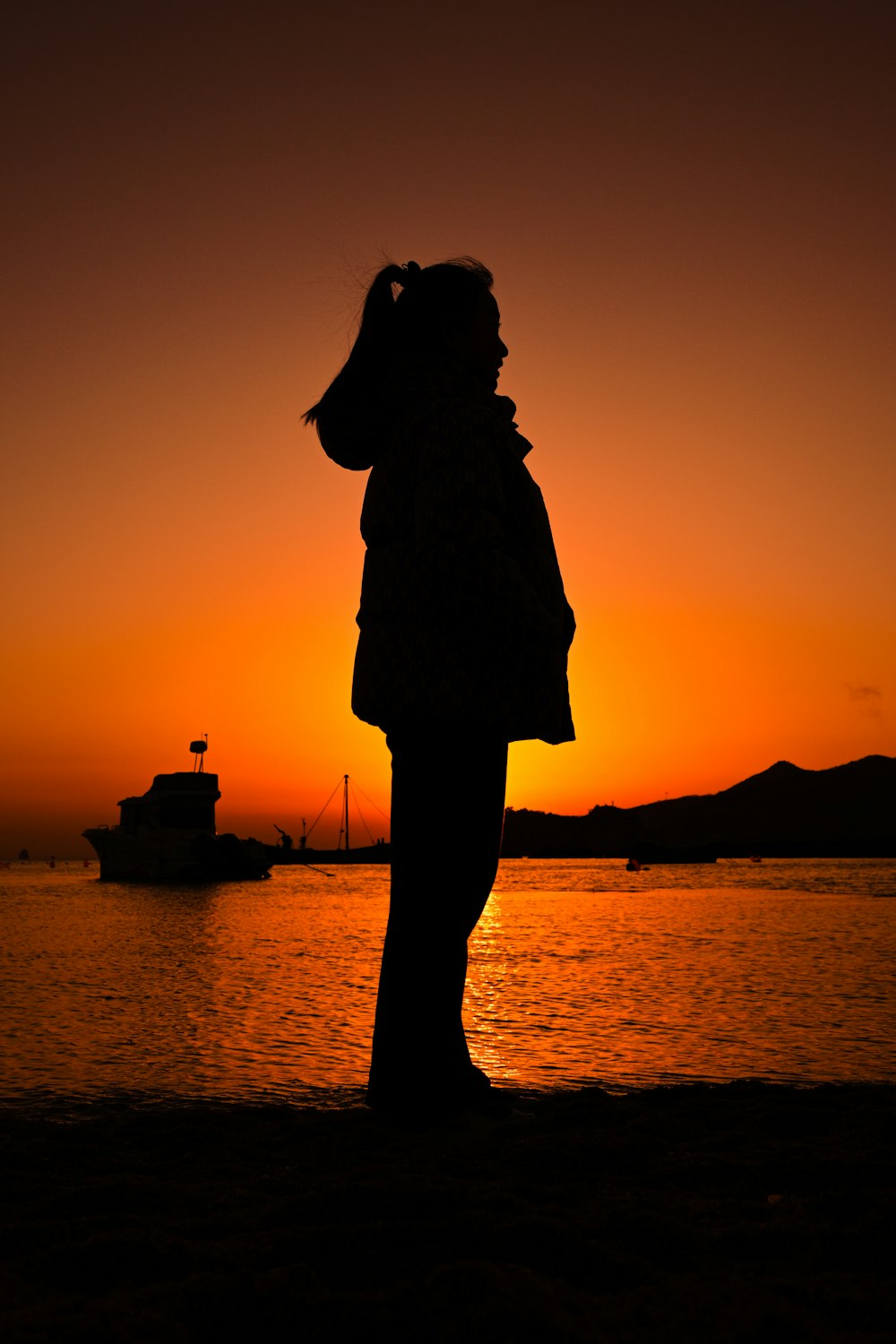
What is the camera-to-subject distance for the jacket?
280cm

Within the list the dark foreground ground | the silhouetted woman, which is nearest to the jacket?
the silhouetted woman

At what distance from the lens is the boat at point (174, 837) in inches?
1658

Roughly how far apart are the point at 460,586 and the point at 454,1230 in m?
1.59

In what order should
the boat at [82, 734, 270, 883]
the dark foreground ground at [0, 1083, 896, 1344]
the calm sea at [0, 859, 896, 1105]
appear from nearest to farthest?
the dark foreground ground at [0, 1083, 896, 1344] → the calm sea at [0, 859, 896, 1105] → the boat at [82, 734, 270, 883]

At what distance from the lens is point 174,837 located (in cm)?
4219

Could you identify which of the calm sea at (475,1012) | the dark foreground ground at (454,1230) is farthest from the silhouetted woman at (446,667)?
the calm sea at (475,1012)

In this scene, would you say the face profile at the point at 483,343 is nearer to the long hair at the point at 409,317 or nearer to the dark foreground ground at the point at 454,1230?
the long hair at the point at 409,317

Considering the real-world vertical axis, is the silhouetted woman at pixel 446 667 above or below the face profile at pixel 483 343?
below

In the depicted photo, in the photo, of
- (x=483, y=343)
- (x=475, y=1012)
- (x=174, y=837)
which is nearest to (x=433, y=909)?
(x=483, y=343)

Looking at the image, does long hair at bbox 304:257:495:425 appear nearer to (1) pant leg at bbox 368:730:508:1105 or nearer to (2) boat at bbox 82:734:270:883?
(1) pant leg at bbox 368:730:508:1105

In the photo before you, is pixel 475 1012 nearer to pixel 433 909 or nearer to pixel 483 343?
pixel 433 909

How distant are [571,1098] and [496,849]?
1.00 m

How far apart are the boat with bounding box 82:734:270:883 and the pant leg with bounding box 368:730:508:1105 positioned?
4046 centimetres

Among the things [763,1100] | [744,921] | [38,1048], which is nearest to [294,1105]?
[763,1100]
